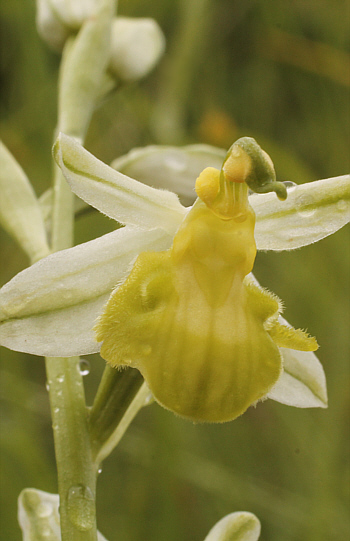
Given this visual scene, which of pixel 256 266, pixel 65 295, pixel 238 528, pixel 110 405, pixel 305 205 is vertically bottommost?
pixel 256 266

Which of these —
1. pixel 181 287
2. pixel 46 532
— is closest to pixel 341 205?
pixel 181 287

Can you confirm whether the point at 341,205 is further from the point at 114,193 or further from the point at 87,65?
the point at 87,65

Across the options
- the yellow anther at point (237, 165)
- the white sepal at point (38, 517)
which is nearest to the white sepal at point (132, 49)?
the yellow anther at point (237, 165)

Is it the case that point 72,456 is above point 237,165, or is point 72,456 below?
below

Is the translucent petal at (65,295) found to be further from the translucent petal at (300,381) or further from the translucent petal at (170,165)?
the translucent petal at (170,165)

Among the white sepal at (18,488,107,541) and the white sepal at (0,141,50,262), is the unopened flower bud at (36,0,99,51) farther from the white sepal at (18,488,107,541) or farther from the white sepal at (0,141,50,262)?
the white sepal at (18,488,107,541)

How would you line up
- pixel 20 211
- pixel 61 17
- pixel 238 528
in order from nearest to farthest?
pixel 238 528 < pixel 20 211 < pixel 61 17
